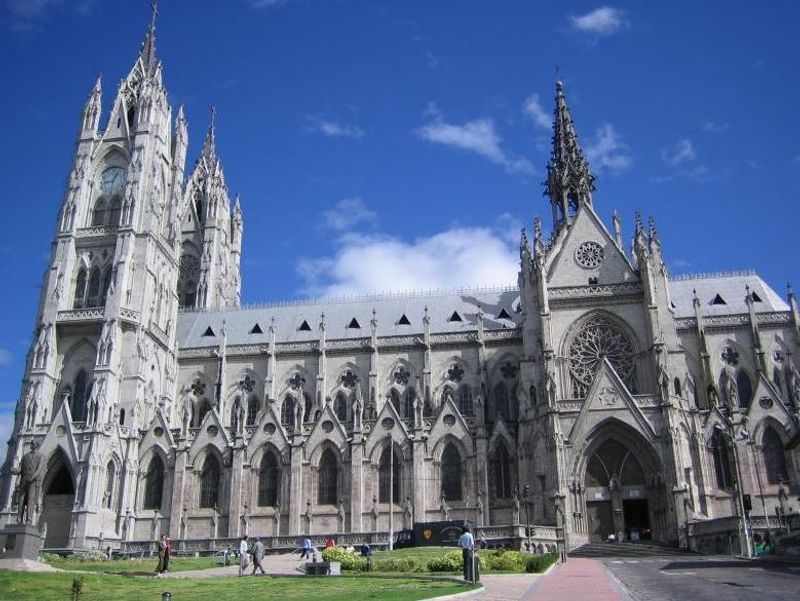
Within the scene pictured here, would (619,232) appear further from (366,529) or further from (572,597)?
(572,597)

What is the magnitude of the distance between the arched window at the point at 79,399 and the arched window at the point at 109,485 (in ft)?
13.9

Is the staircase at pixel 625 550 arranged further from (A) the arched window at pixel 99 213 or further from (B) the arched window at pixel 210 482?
(A) the arched window at pixel 99 213

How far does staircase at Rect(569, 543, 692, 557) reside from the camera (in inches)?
1702

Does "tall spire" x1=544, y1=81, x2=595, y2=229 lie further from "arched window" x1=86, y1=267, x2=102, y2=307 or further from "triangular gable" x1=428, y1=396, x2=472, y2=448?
"arched window" x1=86, y1=267, x2=102, y2=307

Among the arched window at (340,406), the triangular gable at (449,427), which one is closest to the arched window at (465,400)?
the triangular gable at (449,427)

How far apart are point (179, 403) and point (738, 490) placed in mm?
43047

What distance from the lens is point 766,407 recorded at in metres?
53.3

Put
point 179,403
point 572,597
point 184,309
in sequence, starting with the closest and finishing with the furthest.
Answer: point 572,597, point 179,403, point 184,309

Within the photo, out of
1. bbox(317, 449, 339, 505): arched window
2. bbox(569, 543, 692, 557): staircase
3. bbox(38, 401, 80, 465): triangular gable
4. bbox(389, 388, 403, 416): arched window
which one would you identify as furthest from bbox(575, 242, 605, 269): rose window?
bbox(38, 401, 80, 465): triangular gable

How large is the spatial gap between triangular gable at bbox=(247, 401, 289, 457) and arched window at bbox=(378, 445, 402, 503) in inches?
290

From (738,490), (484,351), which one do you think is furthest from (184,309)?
(738,490)

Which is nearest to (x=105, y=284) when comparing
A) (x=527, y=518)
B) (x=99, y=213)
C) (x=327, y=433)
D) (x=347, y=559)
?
(x=99, y=213)

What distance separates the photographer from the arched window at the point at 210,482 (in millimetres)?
58344

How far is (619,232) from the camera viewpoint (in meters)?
61.9
